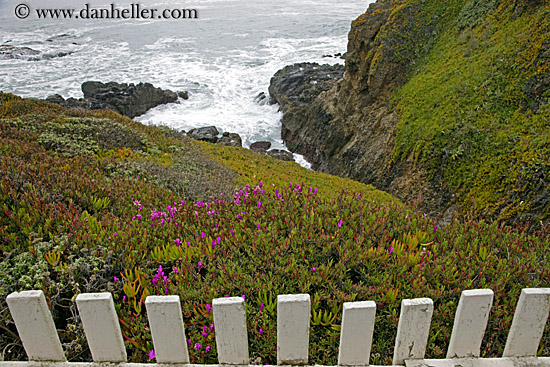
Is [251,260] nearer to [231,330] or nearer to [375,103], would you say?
[231,330]

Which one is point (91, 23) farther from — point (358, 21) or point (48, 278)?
point (48, 278)

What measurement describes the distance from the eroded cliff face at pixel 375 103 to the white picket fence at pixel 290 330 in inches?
348

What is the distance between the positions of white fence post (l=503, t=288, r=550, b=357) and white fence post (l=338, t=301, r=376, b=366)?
3.00 feet

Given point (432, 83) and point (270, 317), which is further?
point (432, 83)

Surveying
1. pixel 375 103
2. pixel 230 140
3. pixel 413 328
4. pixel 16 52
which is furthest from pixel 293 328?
pixel 16 52

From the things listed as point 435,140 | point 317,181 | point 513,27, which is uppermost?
point 513,27

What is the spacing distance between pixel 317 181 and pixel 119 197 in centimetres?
681

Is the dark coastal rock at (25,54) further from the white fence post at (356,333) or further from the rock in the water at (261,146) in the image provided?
the white fence post at (356,333)

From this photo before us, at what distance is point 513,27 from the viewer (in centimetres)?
1108

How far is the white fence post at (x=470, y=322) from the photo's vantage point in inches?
79.7

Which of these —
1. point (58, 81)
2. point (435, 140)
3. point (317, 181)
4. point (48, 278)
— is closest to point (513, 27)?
point (435, 140)

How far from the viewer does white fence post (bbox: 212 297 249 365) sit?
6.42 feet

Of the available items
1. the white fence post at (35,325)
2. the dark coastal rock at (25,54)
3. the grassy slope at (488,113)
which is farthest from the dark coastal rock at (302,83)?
the dark coastal rock at (25,54)

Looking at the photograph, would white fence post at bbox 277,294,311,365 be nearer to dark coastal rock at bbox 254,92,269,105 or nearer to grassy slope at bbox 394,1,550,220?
grassy slope at bbox 394,1,550,220
